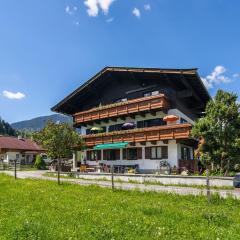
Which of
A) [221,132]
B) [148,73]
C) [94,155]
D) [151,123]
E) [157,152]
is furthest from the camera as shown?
[94,155]

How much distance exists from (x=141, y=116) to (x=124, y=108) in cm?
227

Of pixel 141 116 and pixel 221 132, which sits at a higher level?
pixel 141 116

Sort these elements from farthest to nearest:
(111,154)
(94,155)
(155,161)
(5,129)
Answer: (5,129)
(94,155)
(111,154)
(155,161)

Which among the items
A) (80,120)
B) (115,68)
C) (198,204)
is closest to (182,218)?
(198,204)

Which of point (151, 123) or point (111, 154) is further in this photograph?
point (111, 154)

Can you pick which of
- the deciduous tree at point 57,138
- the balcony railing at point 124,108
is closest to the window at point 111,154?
the balcony railing at point 124,108

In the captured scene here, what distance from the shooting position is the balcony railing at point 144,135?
110ft

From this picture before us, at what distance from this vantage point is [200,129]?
2650cm

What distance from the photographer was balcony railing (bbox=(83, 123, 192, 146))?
33625 millimetres

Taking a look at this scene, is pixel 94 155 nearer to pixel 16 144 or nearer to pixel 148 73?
pixel 148 73

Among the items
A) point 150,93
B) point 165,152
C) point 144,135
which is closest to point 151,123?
point 144,135

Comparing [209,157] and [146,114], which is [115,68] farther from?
[209,157]

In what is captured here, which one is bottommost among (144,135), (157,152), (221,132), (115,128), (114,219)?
(114,219)

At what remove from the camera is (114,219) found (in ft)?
32.0
